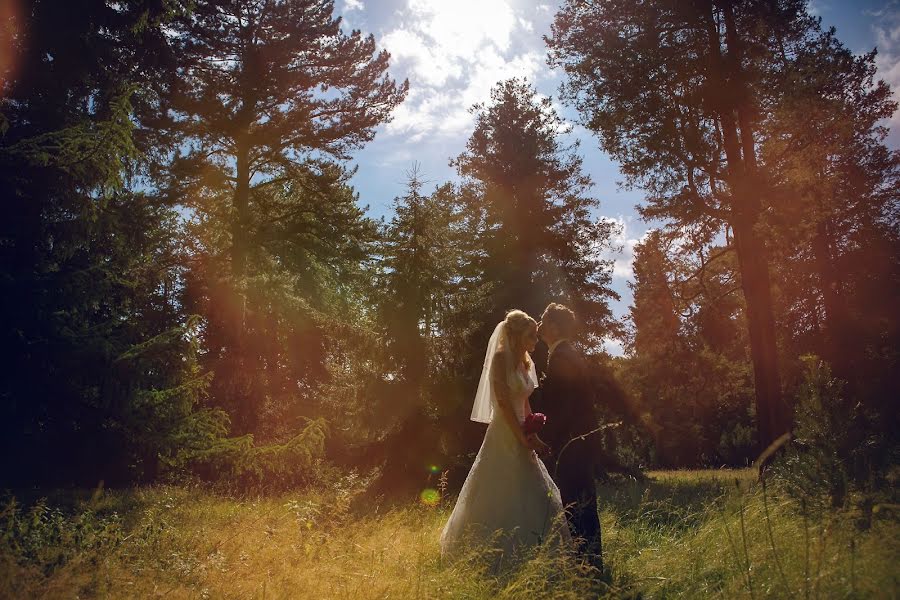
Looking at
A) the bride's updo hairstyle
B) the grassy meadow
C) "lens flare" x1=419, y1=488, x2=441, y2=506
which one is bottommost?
"lens flare" x1=419, y1=488, x2=441, y2=506

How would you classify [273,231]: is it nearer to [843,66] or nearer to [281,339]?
[281,339]

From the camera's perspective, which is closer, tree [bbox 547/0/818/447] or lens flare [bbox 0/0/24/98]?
lens flare [bbox 0/0/24/98]

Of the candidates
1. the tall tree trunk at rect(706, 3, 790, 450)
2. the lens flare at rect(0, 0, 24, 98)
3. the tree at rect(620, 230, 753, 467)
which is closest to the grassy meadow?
the lens flare at rect(0, 0, 24, 98)

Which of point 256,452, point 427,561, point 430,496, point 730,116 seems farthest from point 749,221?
point 256,452

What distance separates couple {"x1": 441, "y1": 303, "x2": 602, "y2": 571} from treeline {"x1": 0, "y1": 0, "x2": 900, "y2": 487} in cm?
Answer: 367

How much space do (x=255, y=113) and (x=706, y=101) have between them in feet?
41.1

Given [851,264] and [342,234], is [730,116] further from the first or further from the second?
[851,264]

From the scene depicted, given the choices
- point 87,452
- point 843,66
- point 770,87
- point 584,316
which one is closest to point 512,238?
point 584,316

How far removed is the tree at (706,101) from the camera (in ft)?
39.5

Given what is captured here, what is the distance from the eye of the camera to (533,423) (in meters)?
5.08

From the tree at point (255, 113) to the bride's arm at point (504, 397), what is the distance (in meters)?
12.0

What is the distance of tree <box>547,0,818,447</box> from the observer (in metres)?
12.1

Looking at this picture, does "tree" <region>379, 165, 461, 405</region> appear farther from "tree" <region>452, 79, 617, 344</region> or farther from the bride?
the bride

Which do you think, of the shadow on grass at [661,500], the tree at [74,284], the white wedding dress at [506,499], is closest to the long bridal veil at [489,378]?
the white wedding dress at [506,499]
